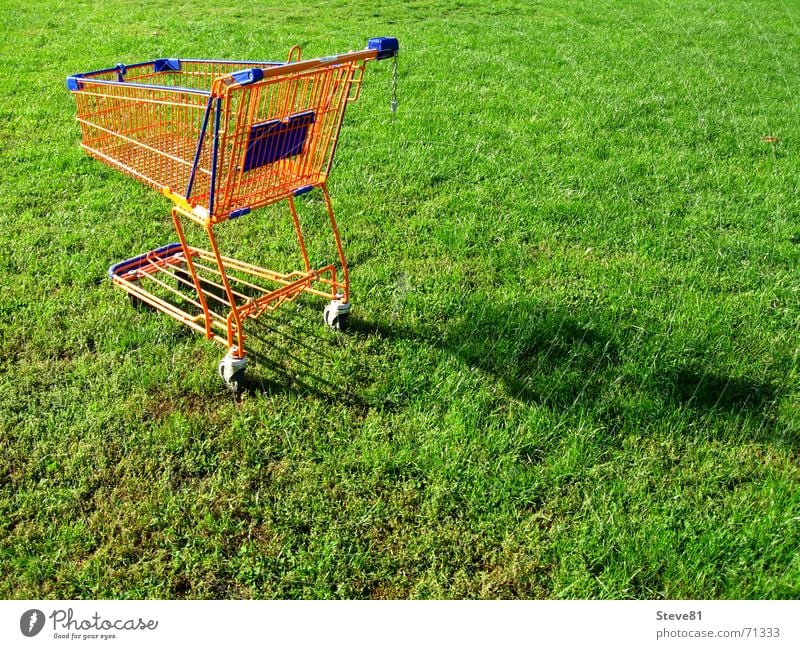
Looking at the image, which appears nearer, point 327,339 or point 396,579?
point 396,579

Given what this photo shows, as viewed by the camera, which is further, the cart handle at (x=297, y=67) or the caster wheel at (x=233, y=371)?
the caster wheel at (x=233, y=371)

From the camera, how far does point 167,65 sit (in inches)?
161

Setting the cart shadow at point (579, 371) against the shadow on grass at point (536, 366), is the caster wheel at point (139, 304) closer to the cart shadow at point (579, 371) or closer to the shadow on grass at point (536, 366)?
the shadow on grass at point (536, 366)

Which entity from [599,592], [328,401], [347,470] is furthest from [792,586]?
[328,401]

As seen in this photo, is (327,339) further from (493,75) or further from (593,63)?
(593,63)

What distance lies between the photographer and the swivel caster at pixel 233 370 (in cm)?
336

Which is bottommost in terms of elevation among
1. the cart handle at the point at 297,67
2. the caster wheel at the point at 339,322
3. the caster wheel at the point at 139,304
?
the caster wheel at the point at 339,322

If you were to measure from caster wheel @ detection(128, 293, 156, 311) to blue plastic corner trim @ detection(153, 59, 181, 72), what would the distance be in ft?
4.49

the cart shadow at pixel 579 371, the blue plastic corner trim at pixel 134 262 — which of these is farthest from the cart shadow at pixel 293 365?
the blue plastic corner trim at pixel 134 262

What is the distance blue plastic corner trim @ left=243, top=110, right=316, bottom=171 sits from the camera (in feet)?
10.2

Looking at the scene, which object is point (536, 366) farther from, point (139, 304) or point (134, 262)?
point (134, 262)

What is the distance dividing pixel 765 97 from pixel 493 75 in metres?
3.00

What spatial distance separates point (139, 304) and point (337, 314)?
3.88 feet

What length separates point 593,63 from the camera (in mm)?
8453
